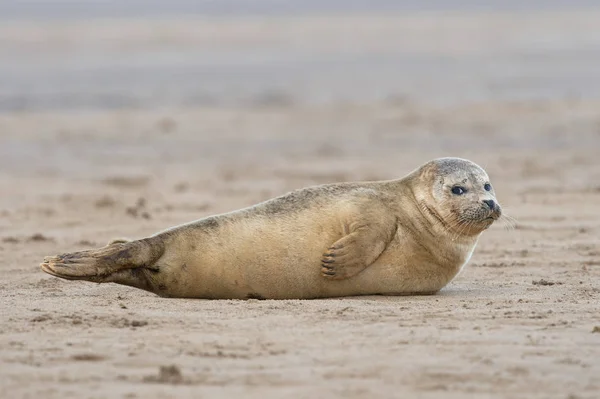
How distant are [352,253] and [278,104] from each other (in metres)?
15.6

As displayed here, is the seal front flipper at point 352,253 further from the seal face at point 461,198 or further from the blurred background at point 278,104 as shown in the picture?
the blurred background at point 278,104

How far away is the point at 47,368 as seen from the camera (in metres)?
5.07

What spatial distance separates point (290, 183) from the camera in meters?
13.2

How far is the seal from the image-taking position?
6.80 meters

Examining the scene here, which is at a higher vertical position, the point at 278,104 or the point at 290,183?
the point at 278,104

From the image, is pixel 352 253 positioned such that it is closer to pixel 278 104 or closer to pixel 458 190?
pixel 458 190

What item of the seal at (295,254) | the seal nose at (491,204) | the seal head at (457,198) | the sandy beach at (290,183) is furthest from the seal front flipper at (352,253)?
the seal nose at (491,204)

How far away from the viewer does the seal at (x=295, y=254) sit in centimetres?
680

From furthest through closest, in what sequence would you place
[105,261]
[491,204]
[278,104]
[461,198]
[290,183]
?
[278,104]
[290,183]
[461,198]
[491,204]
[105,261]

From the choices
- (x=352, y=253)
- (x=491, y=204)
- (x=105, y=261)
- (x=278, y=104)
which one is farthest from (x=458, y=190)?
(x=278, y=104)

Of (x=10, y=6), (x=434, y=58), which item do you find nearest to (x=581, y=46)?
(x=434, y=58)

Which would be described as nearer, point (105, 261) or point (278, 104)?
point (105, 261)

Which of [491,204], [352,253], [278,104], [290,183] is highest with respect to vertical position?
[278,104]

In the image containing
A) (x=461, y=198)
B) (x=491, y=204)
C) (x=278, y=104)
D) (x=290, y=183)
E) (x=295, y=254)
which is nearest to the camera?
(x=295, y=254)
